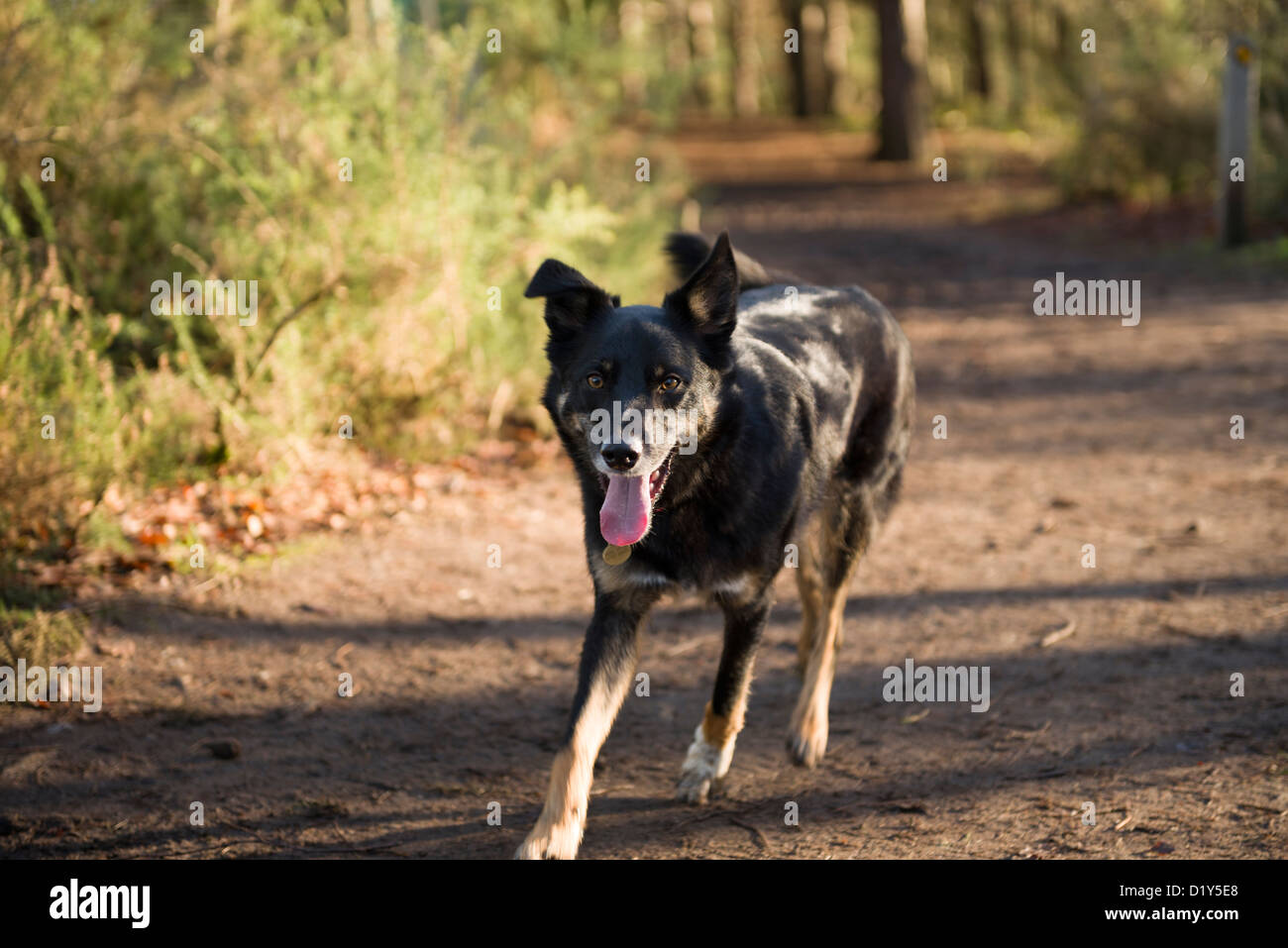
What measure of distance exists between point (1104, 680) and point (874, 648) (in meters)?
1.02

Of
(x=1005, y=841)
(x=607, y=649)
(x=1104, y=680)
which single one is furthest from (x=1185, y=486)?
(x=607, y=649)

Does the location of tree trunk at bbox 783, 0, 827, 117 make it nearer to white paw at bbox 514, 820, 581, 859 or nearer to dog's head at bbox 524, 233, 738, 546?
dog's head at bbox 524, 233, 738, 546

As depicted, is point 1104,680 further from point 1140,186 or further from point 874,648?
point 1140,186

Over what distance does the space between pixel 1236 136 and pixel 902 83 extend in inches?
417

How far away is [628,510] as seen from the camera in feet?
12.6

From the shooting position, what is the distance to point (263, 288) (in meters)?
7.46

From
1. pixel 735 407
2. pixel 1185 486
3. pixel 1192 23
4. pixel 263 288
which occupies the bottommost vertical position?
pixel 1185 486

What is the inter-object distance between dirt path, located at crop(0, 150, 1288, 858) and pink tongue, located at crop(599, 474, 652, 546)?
3.48 ft

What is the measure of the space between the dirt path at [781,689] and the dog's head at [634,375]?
126cm

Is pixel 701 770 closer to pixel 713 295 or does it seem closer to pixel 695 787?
pixel 695 787

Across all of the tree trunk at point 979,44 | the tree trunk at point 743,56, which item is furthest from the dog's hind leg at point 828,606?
the tree trunk at point 743,56

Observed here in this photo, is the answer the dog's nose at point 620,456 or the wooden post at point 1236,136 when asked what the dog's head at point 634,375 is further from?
the wooden post at point 1236,136

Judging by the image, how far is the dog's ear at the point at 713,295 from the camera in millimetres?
4043
